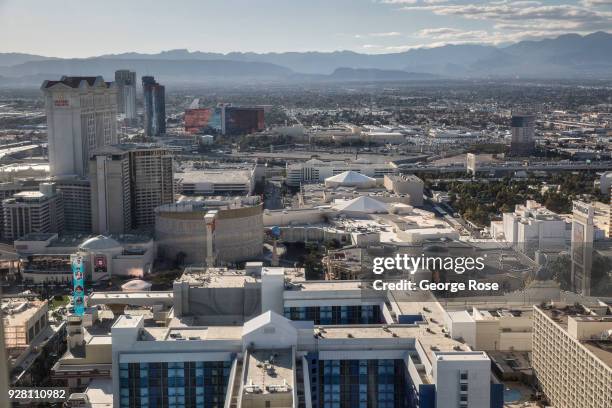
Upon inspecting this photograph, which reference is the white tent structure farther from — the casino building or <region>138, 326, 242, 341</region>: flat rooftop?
<region>138, 326, 242, 341</region>: flat rooftop

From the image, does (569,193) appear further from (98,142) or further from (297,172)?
(98,142)

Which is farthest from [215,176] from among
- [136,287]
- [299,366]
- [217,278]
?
[299,366]

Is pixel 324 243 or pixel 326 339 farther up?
pixel 326 339

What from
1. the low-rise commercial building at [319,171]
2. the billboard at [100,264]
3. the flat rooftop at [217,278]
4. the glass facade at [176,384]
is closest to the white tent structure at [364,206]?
the low-rise commercial building at [319,171]

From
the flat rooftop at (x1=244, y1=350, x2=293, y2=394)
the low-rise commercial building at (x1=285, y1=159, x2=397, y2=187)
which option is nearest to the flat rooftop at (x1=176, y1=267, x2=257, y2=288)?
the flat rooftop at (x1=244, y1=350, x2=293, y2=394)

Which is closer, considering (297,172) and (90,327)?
(90,327)

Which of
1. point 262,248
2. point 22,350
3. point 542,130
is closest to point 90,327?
point 22,350

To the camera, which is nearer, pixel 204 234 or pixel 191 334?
pixel 191 334

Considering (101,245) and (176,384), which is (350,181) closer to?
(101,245)
